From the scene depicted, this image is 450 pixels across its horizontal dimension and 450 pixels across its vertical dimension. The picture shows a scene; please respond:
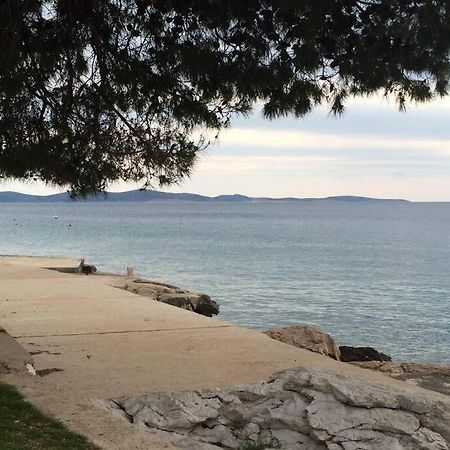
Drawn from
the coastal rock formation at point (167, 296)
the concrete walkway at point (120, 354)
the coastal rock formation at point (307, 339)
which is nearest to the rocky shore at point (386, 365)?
the coastal rock formation at point (307, 339)

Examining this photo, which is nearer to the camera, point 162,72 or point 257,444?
point 257,444

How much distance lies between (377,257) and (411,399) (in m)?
45.6

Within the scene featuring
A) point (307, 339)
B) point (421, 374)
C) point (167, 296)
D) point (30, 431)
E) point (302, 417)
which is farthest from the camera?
point (167, 296)

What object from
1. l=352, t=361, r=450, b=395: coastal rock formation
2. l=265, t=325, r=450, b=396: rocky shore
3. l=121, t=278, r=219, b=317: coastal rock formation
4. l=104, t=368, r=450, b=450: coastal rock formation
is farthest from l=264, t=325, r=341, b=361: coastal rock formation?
l=121, t=278, r=219, b=317: coastal rock formation

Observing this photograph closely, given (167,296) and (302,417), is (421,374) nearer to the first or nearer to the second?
(302,417)

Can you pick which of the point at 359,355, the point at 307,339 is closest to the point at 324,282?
the point at 359,355

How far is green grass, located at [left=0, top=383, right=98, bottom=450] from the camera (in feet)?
15.0

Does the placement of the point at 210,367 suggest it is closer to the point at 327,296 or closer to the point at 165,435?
the point at 165,435

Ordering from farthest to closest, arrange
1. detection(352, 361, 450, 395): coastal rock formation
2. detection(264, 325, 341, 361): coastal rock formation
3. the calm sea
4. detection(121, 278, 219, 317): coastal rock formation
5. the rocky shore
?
1. the calm sea
2. detection(121, 278, 219, 317): coastal rock formation
3. detection(264, 325, 341, 361): coastal rock formation
4. the rocky shore
5. detection(352, 361, 450, 395): coastal rock formation

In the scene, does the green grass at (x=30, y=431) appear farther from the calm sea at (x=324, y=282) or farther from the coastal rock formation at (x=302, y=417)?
the calm sea at (x=324, y=282)

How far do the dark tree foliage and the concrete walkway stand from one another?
2.06 meters

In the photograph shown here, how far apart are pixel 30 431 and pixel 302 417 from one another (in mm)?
2493

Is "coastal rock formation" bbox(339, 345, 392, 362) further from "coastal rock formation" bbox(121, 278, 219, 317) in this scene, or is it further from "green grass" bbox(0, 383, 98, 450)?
"green grass" bbox(0, 383, 98, 450)

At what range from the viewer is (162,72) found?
6.79 m
